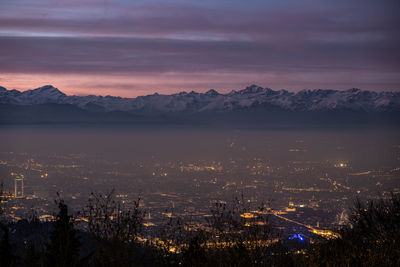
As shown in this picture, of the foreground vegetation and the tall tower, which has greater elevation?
the foreground vegetation

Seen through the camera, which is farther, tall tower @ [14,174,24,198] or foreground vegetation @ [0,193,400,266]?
tall tower @ [14,174,24,198]

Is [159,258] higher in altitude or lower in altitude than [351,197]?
higher

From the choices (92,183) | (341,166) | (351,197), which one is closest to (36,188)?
(92,183)

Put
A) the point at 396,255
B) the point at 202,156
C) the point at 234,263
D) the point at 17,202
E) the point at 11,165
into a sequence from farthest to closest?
the point at 202,156 → the point at 11,165 → the point at 17,202 → the point at 396,255 → the point at 234,263

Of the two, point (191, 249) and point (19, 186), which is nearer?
point (191, 249)

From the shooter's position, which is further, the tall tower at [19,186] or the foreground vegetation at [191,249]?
the tall tower at [19,186]

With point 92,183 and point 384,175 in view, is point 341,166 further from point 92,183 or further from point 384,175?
point 92,183

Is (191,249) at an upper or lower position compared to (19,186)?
upper

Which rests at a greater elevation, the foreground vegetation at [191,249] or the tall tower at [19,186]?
the foreground vegetation at [191,249]
